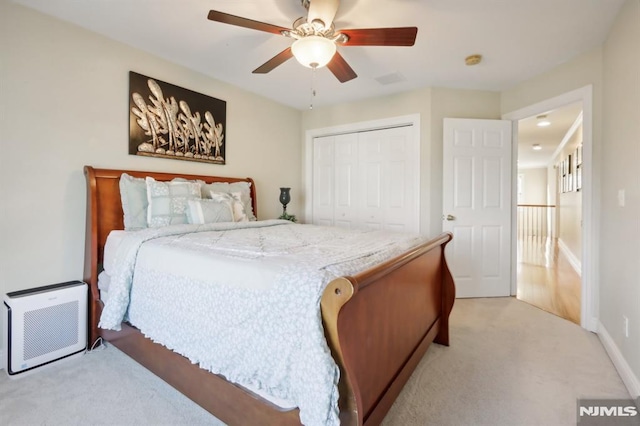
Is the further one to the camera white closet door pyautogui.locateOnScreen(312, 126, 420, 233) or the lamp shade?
white closet door pyautogui.locateOnScreen(312, 126, 420, 233)

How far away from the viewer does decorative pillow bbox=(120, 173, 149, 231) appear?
90.6 inches

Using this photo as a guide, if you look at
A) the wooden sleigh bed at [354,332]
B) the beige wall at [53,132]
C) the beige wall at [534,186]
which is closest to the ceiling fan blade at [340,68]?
the wooden sleigh bed at [354,332]

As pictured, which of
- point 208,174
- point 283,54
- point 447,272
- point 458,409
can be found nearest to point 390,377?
point 458,409

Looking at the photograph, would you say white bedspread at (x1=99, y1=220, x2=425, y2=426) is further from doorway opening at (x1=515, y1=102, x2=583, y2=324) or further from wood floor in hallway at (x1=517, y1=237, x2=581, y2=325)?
doorway opening at (x1=515, y1=102, x2=583, y2=324)

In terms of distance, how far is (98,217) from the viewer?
89.3 inches

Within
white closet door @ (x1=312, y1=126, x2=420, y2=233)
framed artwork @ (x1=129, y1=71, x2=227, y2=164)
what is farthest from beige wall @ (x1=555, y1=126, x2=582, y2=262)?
framed artwork @ (x1=129, y1=71, x2=227, y2=164)

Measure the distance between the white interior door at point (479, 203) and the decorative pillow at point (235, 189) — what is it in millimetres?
2312

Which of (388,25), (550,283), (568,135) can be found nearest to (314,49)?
(388,25)

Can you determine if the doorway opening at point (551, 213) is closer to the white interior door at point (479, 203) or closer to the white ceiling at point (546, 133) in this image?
the white ceiling at point (546, 133)

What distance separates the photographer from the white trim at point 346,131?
3.58 metres

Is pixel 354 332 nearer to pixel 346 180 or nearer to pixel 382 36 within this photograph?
pixel 382 36

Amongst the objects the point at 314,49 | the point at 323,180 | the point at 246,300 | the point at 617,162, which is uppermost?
the point at 314,49

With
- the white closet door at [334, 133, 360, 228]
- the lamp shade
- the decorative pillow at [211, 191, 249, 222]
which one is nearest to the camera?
the lamp shade

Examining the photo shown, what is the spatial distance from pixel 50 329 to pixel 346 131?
366 cm
